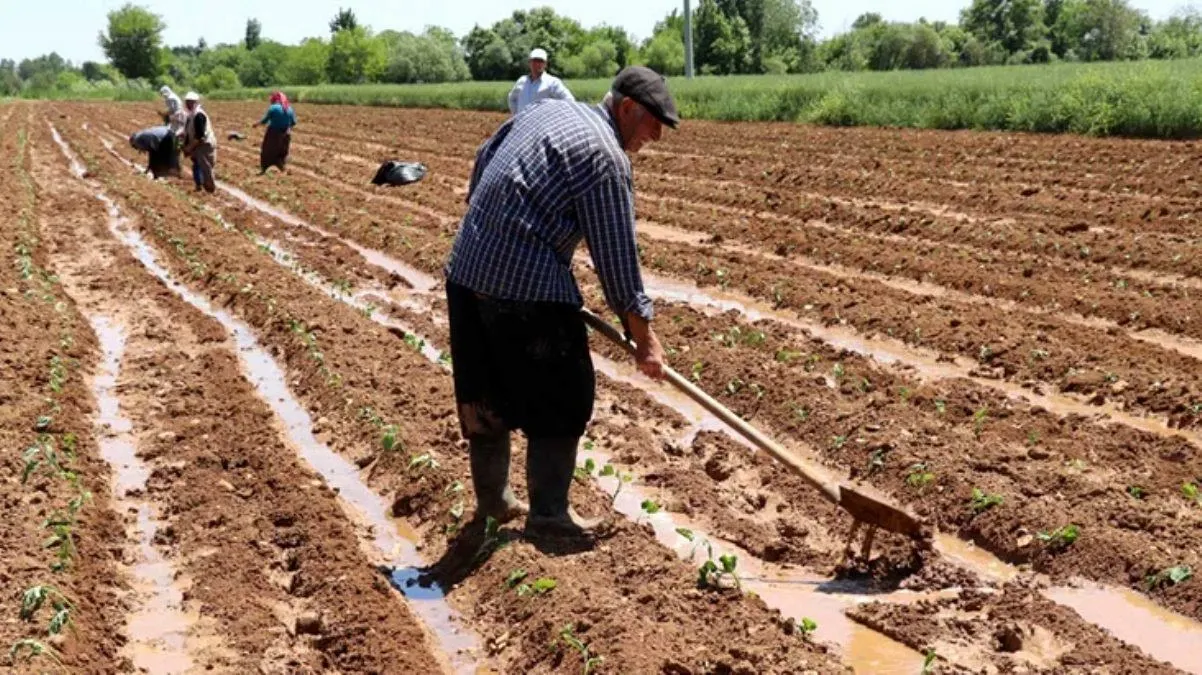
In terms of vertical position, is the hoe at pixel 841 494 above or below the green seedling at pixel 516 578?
above

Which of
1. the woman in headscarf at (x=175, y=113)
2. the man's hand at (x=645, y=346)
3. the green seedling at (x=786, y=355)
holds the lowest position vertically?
the green seedling at (x=786, y=355)

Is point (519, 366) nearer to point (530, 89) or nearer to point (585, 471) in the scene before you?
point (585, 471)

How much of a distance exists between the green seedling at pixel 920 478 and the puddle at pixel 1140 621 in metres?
1.00

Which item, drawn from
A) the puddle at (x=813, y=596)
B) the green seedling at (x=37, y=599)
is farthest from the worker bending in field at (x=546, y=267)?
the green seedling at (x=37, y=599)

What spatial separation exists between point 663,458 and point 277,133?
14.8m

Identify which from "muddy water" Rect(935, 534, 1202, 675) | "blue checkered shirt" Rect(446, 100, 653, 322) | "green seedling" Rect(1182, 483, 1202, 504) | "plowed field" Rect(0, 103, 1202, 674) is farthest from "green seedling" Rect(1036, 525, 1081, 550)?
"blue checkered shirt" Rect(446, 100, 653, 322)

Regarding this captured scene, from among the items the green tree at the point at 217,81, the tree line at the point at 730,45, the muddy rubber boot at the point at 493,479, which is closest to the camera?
the muddy rubber boot at the point at 493,479

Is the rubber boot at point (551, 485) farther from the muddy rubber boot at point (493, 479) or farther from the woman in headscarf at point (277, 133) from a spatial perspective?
the woman in headscarf at point (277, 133)

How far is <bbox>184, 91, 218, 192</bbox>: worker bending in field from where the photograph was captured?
17.0 metres

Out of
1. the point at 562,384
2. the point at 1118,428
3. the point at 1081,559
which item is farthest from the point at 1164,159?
the point at 562,384

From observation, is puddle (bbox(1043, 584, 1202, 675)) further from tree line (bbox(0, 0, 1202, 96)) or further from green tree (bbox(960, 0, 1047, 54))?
green tree (bbox(960, 0, 1047, 54))

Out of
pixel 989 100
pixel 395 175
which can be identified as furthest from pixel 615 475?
pixel 989 100

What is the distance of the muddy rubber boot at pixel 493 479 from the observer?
5195mm

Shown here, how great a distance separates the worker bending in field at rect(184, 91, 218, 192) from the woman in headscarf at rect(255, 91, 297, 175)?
1653mm
